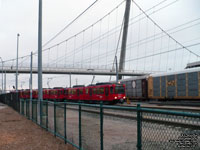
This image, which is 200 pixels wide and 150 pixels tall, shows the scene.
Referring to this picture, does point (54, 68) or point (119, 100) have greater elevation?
point (54, 68)

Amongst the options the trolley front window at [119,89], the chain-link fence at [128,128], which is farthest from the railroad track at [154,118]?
the trolley front window at [119,89]

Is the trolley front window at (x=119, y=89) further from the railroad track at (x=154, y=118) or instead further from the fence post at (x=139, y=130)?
the fence post at (x=139, y=130)

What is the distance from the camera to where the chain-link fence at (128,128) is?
3.01 metres

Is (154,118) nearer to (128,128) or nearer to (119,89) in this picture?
(128,128)

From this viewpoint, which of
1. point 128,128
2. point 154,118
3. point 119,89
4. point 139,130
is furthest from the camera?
point 119,89

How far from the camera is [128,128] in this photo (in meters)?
4.45

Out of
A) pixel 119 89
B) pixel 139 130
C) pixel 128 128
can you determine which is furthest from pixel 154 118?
pixel 119 89

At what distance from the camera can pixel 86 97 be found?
33.9m

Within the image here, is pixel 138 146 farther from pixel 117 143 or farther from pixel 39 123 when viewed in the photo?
pixel 39 123

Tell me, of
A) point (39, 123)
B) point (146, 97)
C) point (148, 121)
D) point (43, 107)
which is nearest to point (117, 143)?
point (148, 121)

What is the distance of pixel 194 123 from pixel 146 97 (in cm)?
3038

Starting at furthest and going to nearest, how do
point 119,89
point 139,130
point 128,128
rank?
point 119,89 < point 128,128 < point 139,130

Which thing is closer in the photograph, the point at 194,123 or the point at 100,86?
the point at 194,123

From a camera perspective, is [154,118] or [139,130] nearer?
[154,118]
